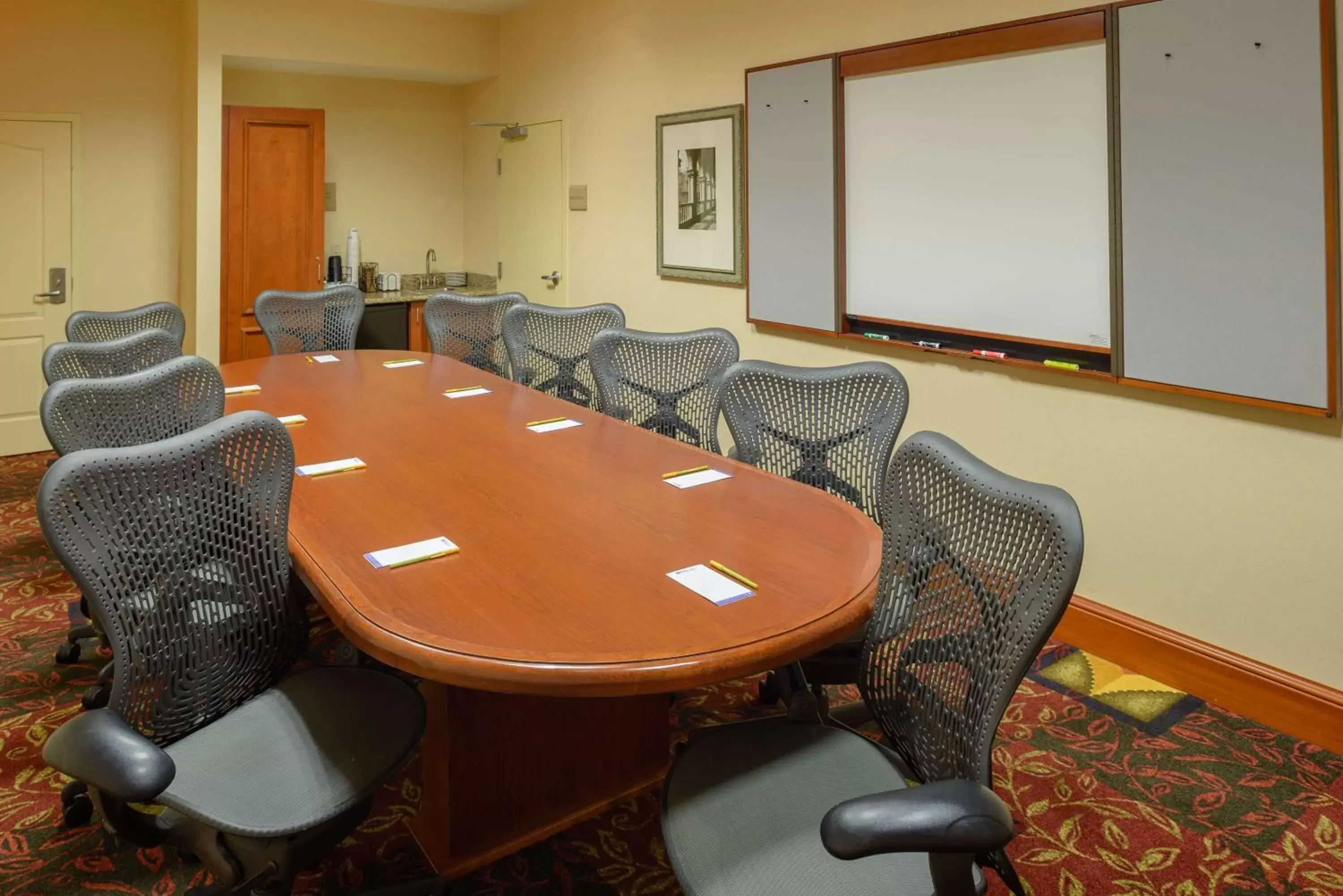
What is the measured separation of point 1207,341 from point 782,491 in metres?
1.46

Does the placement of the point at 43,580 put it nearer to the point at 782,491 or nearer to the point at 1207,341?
the point at 782,491

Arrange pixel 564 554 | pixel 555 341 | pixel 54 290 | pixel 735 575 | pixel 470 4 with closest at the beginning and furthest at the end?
pixel 735 575 < pixel 564 554 < pixel 555 341 < pixel 54 290 < pixel 470 4

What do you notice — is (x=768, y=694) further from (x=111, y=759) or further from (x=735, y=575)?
(x=111, y=759)

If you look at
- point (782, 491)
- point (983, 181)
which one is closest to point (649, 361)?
point (782, 491)

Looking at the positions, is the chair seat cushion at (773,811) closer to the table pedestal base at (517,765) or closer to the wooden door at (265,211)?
the table pedestal base at (517,765)

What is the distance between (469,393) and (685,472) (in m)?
1.39

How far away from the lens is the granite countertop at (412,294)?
659 cm

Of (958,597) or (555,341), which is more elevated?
(555,341)

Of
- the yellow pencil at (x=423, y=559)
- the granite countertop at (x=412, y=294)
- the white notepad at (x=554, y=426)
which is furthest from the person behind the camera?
the granite countertop at (x=412, y=294)

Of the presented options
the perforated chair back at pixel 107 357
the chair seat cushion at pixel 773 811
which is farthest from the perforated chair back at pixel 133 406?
the chair seat cushion at pixel 773 811

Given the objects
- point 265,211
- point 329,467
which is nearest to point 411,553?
point 329,467

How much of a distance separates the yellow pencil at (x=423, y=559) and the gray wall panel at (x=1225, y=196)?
2.27m

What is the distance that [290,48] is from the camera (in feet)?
19.3

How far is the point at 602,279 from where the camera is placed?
19.1ft
